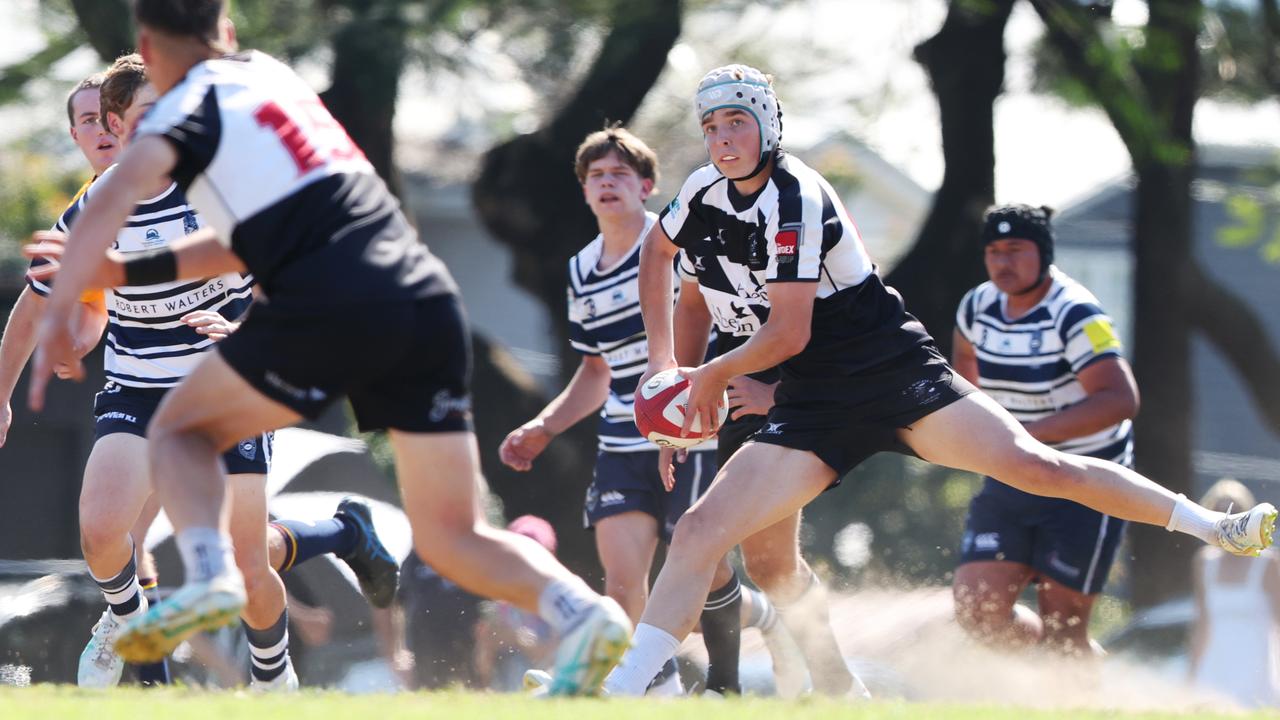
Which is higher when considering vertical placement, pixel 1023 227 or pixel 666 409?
pixel 1023 227

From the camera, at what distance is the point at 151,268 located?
4.20 m

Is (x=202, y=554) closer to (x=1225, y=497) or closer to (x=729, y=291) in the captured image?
(x=729, y=291)

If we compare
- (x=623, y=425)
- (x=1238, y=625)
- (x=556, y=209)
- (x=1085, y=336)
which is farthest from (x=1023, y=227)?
(x=556, y=209)

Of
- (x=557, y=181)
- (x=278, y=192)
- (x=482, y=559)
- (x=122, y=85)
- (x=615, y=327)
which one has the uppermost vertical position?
(x=122, y=85)

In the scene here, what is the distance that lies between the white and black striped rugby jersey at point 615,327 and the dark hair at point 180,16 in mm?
2903

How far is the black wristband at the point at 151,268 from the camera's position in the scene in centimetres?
417

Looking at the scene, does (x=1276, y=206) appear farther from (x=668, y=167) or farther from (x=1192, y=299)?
(x=668, y=167)

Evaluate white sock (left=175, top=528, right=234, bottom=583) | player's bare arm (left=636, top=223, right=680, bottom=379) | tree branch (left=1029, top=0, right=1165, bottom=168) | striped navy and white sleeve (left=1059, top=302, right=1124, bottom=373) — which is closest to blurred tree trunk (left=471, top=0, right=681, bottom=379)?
tree branch (left=1029, top=0, right=1165, bottom=168)

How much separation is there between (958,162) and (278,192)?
31.5ft

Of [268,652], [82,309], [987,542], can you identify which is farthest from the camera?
[987,542]

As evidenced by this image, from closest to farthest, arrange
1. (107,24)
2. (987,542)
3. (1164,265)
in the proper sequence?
(987,542)
(107,24)
(1164,265)

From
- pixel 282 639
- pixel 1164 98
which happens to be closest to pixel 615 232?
pixel 282 639

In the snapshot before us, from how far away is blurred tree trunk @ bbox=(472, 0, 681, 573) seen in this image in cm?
1232

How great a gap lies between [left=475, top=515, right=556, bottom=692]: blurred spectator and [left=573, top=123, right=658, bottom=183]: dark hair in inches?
98.0
